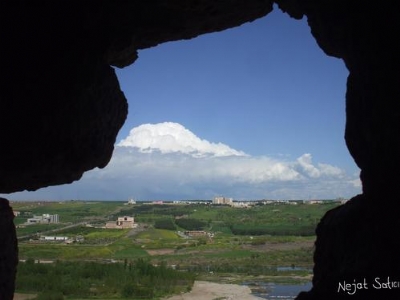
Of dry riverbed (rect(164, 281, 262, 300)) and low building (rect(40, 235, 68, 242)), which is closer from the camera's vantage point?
dry riverbed (rect(164, 281, 262, 300))

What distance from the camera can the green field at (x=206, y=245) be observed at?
74.7 metres

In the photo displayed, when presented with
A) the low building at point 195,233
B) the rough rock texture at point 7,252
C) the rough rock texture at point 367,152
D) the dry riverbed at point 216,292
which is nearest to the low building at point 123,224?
the low building at point 195,233

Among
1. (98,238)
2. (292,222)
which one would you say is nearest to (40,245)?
(98,238)

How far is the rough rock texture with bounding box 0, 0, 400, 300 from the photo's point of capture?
18.6ft

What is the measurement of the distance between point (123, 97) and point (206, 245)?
87.9 m

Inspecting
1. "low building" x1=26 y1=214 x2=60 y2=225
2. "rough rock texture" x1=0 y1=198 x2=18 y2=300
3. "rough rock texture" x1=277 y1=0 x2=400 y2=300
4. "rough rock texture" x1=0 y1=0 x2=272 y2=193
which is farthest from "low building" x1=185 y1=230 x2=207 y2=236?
"rough rock texture" x1=277 y1=0 x2=400 y2=300

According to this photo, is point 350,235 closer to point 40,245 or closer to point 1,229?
point 1,229

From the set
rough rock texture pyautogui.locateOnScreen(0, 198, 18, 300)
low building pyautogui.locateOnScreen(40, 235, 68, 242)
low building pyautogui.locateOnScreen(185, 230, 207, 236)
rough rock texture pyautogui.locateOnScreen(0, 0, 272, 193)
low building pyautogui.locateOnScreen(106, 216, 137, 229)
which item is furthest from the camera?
low building pyautogui.locateOnScreen(106, 216, 137, 229)

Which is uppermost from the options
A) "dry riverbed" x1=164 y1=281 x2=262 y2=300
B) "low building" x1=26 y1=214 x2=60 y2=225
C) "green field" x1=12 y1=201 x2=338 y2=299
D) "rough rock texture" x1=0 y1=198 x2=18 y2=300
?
"rough rock texture" x1=0 y1=198 x2=18 y2=300

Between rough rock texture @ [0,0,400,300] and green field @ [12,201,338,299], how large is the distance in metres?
53.5

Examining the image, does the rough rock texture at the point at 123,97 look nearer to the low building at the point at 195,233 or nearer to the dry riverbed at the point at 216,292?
the dry riverbed at the point at 216,292

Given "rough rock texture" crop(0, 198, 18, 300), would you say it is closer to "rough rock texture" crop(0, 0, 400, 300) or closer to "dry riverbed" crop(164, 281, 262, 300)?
"rough rock texture" crop(0, 0, 400, 300)

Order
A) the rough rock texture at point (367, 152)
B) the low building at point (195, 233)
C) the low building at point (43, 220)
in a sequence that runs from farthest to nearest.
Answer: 1. the low building at point (43, 220)
2. the low building at point (195, 233)
3. the rough rock texture at point (367, 152)

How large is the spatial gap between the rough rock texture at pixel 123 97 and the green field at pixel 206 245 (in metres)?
53.5
